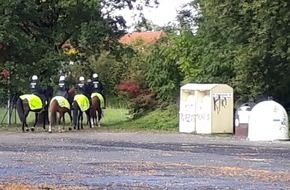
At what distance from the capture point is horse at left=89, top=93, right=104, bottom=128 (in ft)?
135

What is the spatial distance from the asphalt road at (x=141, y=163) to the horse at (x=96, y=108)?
383 inches

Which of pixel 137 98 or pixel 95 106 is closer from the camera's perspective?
pixel 95 106

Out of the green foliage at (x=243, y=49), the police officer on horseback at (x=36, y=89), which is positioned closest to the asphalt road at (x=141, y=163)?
the green foliage at (x=243, y=49)

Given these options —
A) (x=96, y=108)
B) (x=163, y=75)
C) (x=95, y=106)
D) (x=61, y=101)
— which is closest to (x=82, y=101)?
(x=61, y=101)

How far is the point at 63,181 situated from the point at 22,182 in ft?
2.32

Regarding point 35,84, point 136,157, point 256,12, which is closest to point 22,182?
point 136,157

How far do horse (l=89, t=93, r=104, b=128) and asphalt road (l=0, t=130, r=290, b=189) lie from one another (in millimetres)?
9717

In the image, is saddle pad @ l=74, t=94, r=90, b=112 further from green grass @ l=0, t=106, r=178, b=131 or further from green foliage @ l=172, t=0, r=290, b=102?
green foliage @ l=172, t=0, r=290, b=102

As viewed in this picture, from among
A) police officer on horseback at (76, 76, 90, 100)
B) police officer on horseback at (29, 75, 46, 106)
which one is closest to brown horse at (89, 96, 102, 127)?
police officer on horseback at (76, 76, 90, 100)

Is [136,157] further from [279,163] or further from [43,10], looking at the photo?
[43,10]

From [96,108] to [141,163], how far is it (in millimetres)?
21578

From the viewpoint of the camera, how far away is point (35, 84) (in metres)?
39.5

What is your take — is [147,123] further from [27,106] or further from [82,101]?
[27,106]

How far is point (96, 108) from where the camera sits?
41406 millimetres
